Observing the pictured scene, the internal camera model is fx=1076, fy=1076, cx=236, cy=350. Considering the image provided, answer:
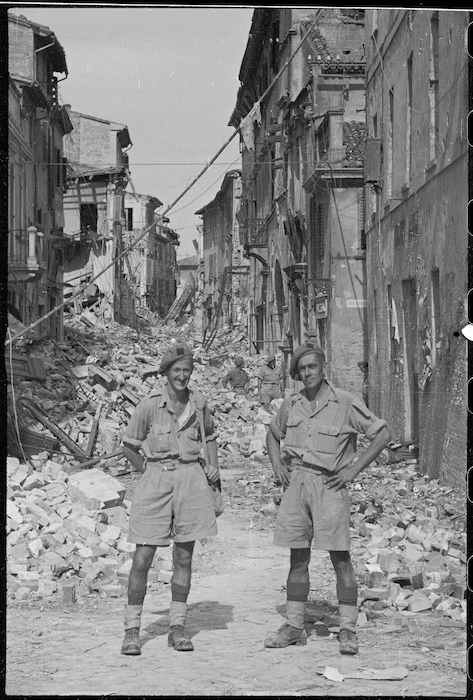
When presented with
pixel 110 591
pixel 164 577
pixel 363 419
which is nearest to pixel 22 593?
pixel 110 591

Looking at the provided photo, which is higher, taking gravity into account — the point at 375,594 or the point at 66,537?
the point at 66,537

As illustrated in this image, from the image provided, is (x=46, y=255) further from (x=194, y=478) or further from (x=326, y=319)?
(x=194, y=478)

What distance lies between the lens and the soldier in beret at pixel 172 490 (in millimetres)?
6930

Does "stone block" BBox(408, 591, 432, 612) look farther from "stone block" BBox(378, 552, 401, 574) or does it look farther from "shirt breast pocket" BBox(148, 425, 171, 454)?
"shirt breast pocket" BBox(148, 425, 171, 454)

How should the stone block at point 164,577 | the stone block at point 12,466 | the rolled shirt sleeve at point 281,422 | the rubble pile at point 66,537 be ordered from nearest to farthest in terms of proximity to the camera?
1. the rolled shirt sleeve at point 281,422
2. the rubble pile at point 66,537
3. the stone block at point 164,577
4. the stone block at point 12,466

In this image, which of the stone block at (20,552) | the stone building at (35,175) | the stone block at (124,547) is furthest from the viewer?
the stone building at (35,175)

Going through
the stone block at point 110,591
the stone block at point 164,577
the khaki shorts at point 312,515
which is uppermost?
the khaki shorts at point 312,515

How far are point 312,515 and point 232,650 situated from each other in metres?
1.02

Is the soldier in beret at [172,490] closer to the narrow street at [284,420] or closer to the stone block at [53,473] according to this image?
the narrow street at [284,420]

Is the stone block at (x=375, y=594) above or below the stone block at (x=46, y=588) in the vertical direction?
above

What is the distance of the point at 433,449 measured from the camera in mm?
13008

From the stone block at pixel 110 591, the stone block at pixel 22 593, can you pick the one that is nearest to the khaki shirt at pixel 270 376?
the stone block at pixel 110 591

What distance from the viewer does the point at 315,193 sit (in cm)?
2266

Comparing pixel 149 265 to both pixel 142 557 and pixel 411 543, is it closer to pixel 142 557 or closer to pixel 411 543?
pixel 411 543
